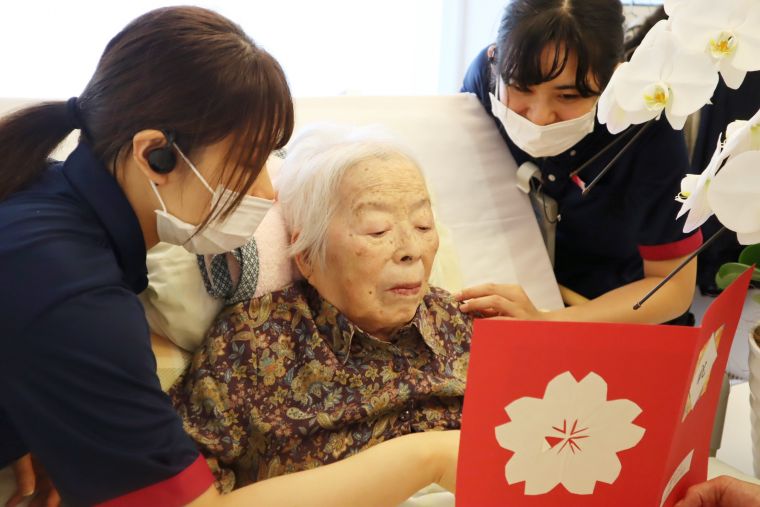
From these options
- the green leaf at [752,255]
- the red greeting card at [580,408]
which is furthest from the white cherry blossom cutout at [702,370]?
the green leaf at [752,255]

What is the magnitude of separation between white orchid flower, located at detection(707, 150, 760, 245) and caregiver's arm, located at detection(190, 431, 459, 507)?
24.9 inches

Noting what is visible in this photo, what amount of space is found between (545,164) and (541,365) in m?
1.37

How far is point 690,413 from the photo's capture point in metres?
0.80

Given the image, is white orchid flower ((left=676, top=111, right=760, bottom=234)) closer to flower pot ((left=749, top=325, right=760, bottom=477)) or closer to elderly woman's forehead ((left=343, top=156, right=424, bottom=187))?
flower pot ((left=749, top=325, right=760, bottom=477))

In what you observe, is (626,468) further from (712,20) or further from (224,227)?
(224,227)

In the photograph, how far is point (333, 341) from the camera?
1396mm

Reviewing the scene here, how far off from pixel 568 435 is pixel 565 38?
42.0 inches

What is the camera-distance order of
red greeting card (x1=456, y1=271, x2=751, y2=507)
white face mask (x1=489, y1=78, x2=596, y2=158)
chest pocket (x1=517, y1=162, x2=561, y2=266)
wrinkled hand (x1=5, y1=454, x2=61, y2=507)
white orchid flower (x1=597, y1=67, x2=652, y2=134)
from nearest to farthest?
red greeting card (x1=456, y1=271, x2=751, y2=507)
white orchid flower (x1=597, y1=67, x2=652, y2=134)
wrinkled hand (x1=5, y1=454, x2=61, y2=507)
white face mask (x1=489, y1=78, x2=596, y2=158)
chest pocket (x1=517, y1=162, x2=561, y2=266)

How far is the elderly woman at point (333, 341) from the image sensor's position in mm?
1295

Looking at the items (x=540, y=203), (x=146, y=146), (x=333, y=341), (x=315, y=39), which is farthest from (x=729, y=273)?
(x=315, y=39)

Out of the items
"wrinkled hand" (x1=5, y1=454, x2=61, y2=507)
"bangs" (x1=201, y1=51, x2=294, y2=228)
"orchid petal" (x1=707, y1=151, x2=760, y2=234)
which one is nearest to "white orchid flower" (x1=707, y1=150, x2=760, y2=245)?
"orchid petal" (x1=707, y1=151, x2=760, y2=234)

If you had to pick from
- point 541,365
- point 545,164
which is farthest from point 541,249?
point 541,365

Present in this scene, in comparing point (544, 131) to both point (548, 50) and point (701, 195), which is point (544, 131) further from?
point (701, 195)

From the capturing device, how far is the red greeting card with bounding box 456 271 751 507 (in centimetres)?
68
